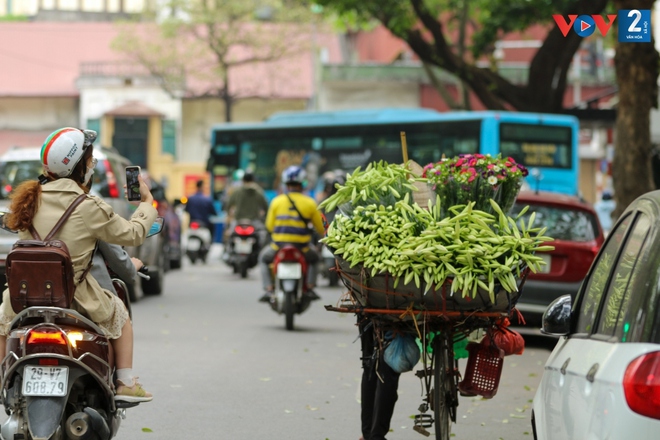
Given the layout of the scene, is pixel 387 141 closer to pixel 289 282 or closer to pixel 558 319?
pixel 289 282

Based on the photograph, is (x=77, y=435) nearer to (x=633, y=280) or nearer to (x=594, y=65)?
(x=633, y=280)

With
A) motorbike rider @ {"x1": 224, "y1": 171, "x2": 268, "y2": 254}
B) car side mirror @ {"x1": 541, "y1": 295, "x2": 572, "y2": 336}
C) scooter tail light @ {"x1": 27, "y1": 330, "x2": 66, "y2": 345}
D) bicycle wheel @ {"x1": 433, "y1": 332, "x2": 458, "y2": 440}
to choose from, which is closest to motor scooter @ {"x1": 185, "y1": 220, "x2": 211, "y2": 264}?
motorbike rider @ {"x1": 224, "y1": 171, "x2": 268, "y2": 254}

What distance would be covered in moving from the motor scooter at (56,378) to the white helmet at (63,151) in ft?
2.29

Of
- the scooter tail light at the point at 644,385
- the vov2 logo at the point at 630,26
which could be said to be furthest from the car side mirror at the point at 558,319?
the vov2 logo at the point at 630,26

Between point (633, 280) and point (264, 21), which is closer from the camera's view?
point (633, 280)

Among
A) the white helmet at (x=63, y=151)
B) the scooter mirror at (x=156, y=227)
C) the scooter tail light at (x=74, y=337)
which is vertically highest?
the white helmet at (x=63, y=151)

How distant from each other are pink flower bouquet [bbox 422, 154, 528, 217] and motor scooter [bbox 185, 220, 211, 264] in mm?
18756

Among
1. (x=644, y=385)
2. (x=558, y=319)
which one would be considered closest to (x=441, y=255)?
(x=558, y=319)

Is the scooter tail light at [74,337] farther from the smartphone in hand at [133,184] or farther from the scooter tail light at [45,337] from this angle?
the smartphone in hand at [133,184]

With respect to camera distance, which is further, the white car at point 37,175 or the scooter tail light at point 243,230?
the scooter tail light at point 243,230

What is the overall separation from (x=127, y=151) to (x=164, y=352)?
4011cm

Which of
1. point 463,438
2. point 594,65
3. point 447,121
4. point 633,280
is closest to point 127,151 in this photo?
point 594,65

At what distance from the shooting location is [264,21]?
161ft

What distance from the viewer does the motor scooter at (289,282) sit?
502 inches
